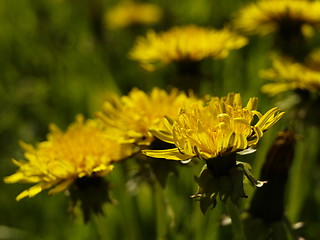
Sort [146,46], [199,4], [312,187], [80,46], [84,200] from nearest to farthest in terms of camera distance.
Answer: [84,200]
[146,46]
[312,187]
[80,46]
[199,4]


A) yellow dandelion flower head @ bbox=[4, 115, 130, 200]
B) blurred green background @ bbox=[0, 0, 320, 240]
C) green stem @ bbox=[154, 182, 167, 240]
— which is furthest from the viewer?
blurred green background @ bbox=[0, 0, 320, 240]

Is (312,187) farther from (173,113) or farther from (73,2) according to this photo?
(73,2)

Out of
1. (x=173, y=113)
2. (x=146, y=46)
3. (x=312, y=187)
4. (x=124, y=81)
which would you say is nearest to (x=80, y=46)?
(x=124, y=81)

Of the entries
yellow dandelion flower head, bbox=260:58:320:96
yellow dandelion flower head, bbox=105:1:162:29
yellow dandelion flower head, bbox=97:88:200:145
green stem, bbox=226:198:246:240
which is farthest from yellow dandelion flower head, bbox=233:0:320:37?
yellow dandelion flower head, bbox=105:1:162:29

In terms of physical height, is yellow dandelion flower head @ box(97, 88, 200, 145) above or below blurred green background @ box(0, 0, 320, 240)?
above

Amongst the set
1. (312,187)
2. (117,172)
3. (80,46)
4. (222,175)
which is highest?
(222,175)

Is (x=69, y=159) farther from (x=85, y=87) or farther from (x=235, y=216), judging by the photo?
(x=85, y=87)

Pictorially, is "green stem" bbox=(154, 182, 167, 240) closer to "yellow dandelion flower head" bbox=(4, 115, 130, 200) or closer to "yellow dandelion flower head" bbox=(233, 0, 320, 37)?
"yellow dandelion flower head" bbox=(4, 115, 130, 200)
